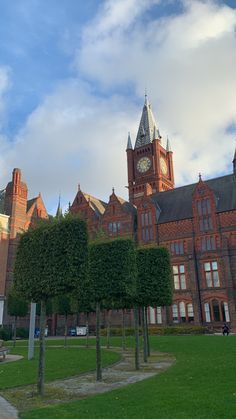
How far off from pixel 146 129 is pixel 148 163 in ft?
31.2

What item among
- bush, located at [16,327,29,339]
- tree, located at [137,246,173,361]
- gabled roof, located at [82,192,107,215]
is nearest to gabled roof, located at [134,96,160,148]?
gabled roof, located at [82,192,107,215]

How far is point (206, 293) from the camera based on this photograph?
48.5 metres

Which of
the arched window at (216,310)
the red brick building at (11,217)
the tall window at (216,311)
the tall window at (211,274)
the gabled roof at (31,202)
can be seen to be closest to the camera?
the tall window at (216,311)

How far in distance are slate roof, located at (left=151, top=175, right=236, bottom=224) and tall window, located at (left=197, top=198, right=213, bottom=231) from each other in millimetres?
1348

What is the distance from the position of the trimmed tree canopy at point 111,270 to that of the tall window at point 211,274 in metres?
34.5

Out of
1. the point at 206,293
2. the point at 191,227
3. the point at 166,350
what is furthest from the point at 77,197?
the point at 166,350

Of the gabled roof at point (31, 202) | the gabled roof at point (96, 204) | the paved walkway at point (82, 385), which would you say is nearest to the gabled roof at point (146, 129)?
the gabled roof at point (96, 204)

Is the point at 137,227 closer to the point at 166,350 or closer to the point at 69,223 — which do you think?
the point at 166,350

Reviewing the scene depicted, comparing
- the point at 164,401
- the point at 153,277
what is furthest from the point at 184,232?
the point at 164,401

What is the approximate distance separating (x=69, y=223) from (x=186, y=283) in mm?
40031

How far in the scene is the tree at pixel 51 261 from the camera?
12445 millimetres

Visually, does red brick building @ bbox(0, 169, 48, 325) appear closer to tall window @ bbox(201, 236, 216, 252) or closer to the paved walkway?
tall window @ bbox(201, 236, 216, 252)

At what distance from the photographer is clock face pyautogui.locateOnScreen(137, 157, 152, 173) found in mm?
77919

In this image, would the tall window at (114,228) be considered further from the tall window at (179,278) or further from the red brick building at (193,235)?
the tall window at (179,278)
